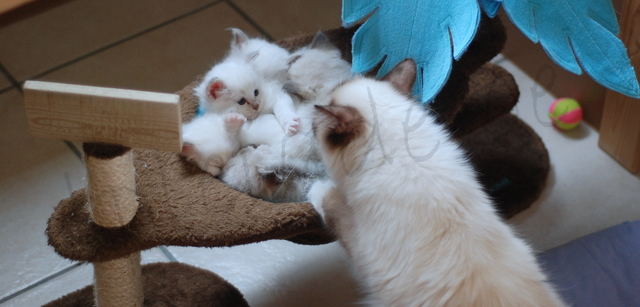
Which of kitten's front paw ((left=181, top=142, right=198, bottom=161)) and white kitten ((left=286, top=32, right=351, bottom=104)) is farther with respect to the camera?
white kitten ((left=286, top=32, right=351, bottom=104))

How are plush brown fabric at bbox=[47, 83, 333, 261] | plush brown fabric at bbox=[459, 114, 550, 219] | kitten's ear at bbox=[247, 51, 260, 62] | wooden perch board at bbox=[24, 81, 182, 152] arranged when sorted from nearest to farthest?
wooden perch board at bbox=[24, 81, 182, 152]
plush brown fabric at bbox=[47, 83, 333, 261]
kitten's ear at bbox=[247, 51, 260, 62]
plush brown fabric at bbox=[459, 114, 550, 219]

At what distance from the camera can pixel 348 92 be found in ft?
4.04

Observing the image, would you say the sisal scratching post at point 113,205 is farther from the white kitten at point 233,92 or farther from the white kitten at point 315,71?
the white kitten at point 315,71

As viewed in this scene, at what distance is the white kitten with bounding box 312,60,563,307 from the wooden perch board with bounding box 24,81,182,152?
0.89 ft

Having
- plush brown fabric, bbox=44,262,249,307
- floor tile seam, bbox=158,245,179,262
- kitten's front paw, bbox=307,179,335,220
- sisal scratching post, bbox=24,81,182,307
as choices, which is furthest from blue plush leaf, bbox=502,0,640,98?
floor tile seam, bbox=158,245,179,262

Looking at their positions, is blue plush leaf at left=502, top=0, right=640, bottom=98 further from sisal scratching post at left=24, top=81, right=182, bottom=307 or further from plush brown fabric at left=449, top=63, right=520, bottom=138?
sisal scratching post at left=24, top=81, right=182, bottom=307

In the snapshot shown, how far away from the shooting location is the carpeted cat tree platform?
1.23 meters

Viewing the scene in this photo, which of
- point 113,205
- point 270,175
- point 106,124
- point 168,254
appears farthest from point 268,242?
point 106,124

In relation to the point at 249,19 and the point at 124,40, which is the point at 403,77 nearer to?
the point at 249,19

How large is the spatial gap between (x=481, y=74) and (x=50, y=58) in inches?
60.1

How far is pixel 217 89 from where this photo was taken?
1.53m

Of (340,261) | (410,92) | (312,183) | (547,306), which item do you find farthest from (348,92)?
(340,261)

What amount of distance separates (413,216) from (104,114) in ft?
1.81

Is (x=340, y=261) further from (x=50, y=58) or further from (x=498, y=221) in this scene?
(x=50, y=58)
